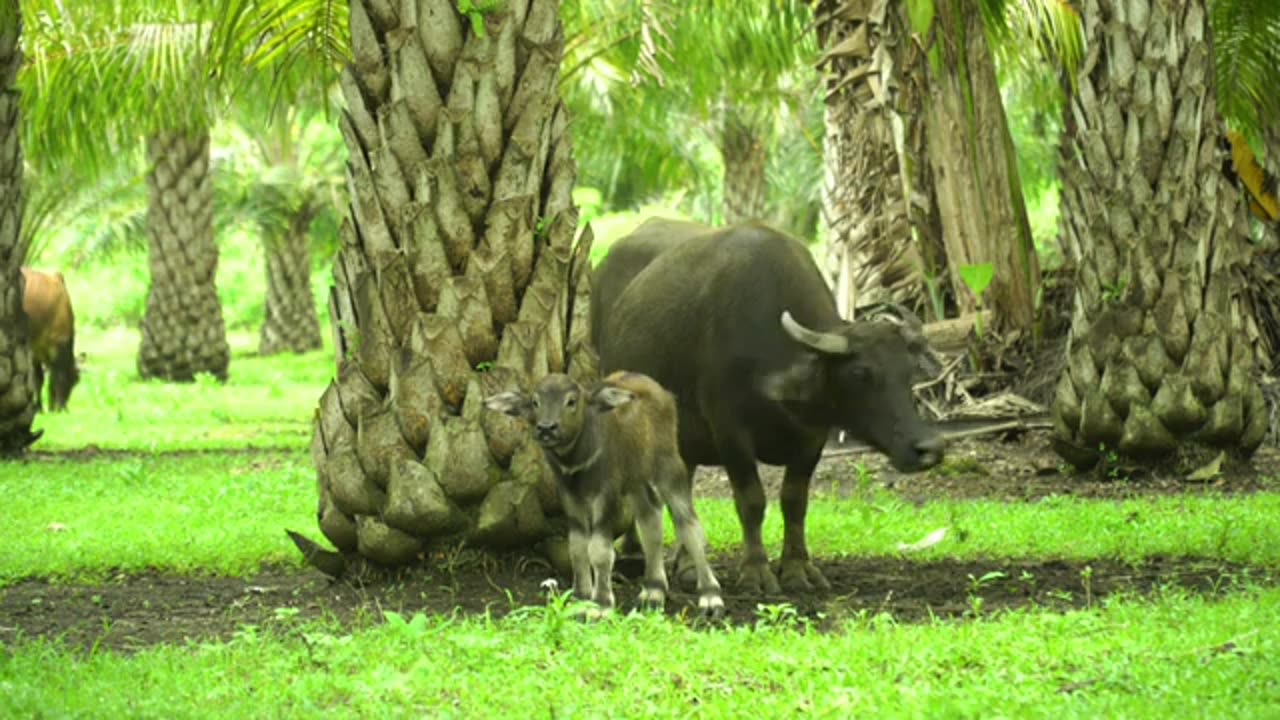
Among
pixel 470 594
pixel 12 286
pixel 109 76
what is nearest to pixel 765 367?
pixel 470 594

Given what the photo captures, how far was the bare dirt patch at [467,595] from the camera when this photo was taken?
7.44 meters

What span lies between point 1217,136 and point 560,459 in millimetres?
7081

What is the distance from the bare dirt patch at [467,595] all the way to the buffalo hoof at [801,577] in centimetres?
9

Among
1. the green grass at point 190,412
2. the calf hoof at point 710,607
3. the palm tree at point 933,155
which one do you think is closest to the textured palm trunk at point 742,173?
the green grass at point 190,412

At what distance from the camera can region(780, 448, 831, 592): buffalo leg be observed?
27.4 feet

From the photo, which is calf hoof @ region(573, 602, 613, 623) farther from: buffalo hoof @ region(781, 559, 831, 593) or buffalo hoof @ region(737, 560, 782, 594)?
buffalo hoof @ region(781, 559, 831, 593)

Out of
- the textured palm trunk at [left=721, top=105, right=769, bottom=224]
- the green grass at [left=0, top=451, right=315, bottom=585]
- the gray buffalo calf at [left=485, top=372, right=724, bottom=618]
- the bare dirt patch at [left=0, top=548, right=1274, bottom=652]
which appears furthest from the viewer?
the textured palm trunk at [left=721, top=105, right=769, bottom=224]

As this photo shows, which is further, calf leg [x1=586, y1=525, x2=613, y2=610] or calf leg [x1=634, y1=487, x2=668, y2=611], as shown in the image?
calf leg [x1=634, y1=487, x2=668, y2=611]

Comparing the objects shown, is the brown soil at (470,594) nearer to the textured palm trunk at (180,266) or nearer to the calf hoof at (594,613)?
the calf hoof at (594,613)

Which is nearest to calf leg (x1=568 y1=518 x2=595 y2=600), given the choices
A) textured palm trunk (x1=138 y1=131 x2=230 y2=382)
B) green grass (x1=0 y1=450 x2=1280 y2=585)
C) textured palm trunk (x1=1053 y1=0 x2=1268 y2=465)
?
green grass (x1=0 y1=450 x2=1280 y2=585)

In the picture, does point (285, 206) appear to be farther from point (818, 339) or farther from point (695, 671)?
point (695, 671)

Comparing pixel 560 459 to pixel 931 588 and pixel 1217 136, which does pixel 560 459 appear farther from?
pixel 1217 136

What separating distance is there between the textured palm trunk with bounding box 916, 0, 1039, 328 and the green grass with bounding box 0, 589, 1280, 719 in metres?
7.55

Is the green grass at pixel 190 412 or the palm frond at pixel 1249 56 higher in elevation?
the palm frond at pixel 1249 56
